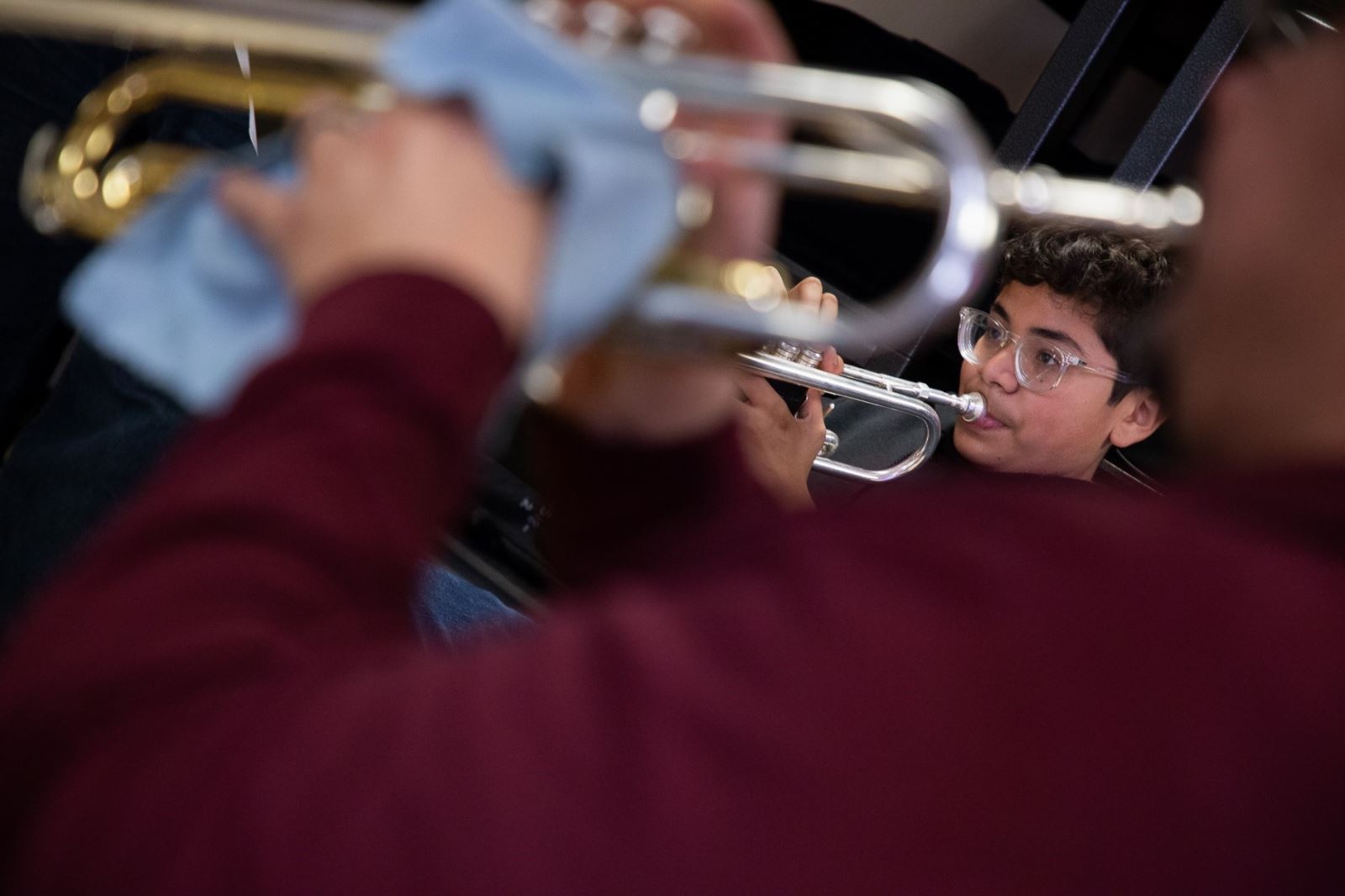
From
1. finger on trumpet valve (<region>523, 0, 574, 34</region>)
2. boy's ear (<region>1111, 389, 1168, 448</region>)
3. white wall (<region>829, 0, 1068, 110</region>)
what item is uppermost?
finger on trumpet valve (<region>523, 0, 574, 34</region>)

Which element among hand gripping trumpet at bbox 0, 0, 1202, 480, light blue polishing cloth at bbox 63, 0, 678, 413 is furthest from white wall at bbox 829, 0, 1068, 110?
light blue polishing cloth at bbox 63, 0, 678, 413

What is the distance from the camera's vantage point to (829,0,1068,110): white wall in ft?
10.6

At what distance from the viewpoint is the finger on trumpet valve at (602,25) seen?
71 cm

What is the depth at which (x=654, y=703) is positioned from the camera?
47 centimetres

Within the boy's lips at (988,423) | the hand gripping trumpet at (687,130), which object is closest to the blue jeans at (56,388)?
the hand gripping trumpet at (687,130)

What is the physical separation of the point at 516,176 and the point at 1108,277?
1.79 meters

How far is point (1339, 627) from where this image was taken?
19.6 inches

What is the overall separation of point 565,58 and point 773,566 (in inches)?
11.3

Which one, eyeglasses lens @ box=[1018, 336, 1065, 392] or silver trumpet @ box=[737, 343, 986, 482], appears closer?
silver trumpet @ box=[737, 343, 986, 482]

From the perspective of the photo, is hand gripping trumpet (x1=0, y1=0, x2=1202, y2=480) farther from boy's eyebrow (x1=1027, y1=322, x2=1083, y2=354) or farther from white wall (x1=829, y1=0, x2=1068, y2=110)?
white wall (x1=829, y1=0, x2=1068, y2=110)

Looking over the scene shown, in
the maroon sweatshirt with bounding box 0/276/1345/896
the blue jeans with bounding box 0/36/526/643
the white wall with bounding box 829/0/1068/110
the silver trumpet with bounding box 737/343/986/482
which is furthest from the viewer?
the white wall with bounding box 829/0/1068/110

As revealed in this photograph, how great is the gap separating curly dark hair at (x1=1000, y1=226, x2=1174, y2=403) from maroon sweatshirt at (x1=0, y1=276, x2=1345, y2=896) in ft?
5.72

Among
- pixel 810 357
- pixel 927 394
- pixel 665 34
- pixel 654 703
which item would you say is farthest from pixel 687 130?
pixel 927 394

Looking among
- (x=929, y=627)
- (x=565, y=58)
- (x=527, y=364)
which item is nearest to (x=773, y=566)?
(x=929, y=627)
